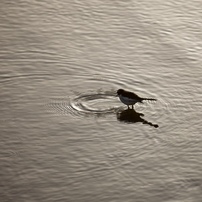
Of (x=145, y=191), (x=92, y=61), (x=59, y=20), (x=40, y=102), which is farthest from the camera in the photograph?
(x=59, y=20)

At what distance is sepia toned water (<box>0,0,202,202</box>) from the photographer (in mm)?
11672

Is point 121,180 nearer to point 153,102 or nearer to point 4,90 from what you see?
point 153,102

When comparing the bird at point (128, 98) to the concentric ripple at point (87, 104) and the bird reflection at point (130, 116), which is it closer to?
the bird reflection at point (130, 116)

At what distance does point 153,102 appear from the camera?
14484 millimetres

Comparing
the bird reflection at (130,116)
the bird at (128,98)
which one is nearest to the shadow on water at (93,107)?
the bird reflection at (130,116)

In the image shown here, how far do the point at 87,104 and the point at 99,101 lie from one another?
1.00ft

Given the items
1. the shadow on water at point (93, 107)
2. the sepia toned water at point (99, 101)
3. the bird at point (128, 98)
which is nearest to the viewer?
the sepia toned water at point (99, 101)

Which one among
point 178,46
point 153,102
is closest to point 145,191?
point 153,102

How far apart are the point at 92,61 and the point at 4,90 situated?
96.0 inches

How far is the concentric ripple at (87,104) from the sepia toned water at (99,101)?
23 millimetres

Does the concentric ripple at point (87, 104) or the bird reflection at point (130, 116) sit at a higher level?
the concentric ripple at point (87, 104)

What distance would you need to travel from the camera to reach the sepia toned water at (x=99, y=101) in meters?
11.7

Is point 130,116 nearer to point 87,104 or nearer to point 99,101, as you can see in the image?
point 99,101

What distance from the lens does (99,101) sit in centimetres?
1451
